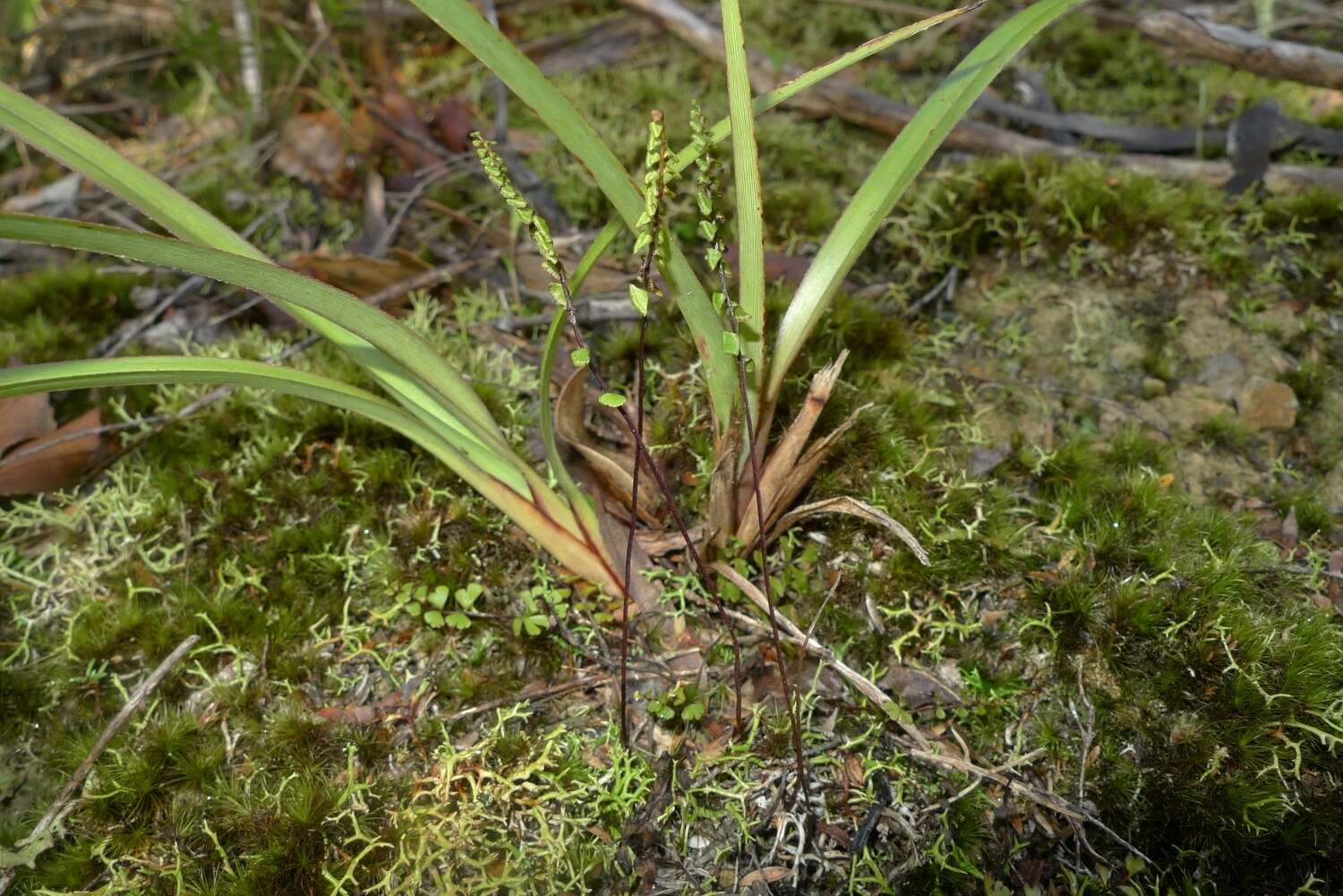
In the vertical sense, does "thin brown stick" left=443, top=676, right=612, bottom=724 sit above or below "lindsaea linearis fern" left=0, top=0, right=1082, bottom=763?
below

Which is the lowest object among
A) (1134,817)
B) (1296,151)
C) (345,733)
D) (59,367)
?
(1134,817)

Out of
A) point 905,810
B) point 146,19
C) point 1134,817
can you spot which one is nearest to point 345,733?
point 905,810

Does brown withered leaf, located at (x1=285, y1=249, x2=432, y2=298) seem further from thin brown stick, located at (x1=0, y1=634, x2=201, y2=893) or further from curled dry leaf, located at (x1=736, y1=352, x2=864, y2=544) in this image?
curled dry leaf, located at (x1=736, y1=352, x2=864, y2=544)

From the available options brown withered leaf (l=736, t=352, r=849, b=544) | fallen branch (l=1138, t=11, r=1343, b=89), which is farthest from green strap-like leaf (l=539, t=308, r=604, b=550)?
fallen branch (l=1138, t=11, r=1343, b=89)

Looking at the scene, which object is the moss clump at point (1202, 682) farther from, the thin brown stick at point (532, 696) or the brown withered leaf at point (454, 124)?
the brown withered leaf at point (454, 124)

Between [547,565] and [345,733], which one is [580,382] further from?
[345,733]

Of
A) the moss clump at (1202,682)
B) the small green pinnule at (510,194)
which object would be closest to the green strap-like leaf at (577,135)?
the small green pinnule at (510,194)
